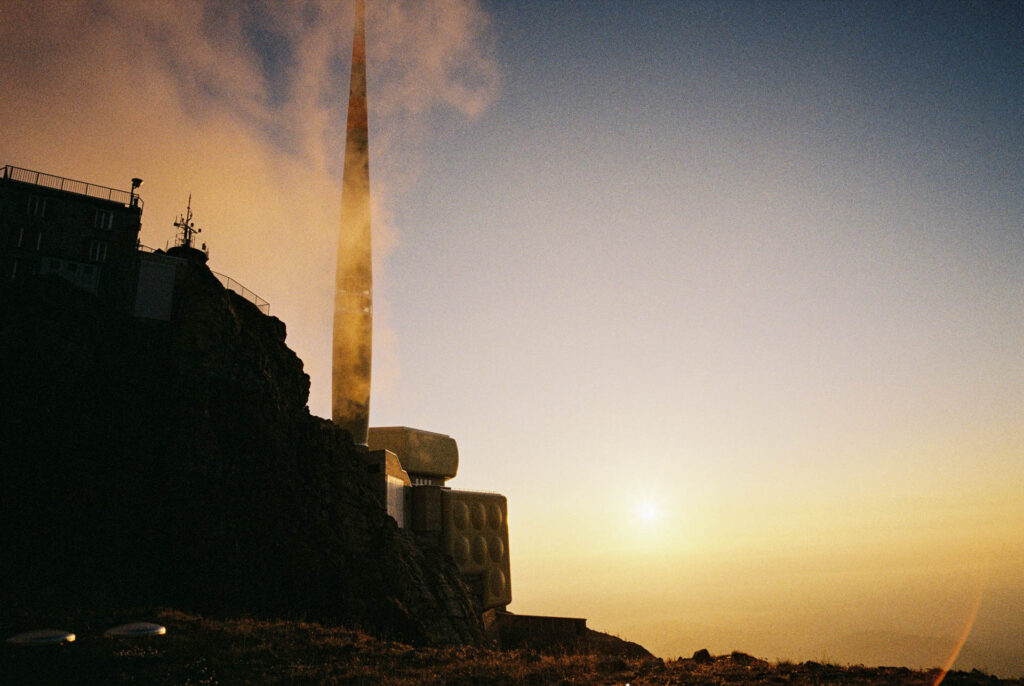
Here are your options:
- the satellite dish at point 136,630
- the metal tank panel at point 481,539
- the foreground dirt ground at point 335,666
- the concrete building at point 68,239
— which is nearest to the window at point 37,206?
the concrete building at point 68,239

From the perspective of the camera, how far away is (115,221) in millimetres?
40219

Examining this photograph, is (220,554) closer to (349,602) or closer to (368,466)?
(349,602)

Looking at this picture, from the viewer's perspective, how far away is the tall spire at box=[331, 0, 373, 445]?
59531 mm

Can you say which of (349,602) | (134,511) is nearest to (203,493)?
(134,511)

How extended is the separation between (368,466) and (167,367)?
1914 centimetres

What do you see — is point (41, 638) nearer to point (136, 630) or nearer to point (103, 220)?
point (136, 630)

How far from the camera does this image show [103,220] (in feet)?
131

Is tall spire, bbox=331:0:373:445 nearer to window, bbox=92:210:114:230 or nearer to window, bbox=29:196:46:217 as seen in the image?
window, bbox=92:210:114:230

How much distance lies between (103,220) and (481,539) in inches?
1652

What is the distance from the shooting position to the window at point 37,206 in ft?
124

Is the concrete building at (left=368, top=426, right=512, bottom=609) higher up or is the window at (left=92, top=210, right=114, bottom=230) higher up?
the window at (left=92, top=210, right=114, bottom=230)

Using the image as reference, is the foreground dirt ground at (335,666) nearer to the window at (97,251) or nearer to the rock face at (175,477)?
the rock face at (175,477)

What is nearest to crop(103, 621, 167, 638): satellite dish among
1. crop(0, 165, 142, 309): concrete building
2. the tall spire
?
crop(0, 165, 142, 309): concrete building

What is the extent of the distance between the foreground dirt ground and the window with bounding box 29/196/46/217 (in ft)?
96.1
